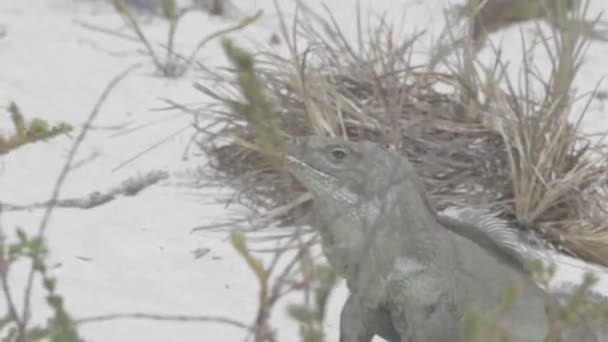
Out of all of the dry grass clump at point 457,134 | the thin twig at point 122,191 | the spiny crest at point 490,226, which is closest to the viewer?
the spiny crest at point 490,226

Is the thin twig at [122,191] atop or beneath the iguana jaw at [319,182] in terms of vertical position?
beneath

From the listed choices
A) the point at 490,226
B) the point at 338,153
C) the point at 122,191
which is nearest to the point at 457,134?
the point at 122,191

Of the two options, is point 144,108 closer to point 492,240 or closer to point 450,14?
point 450,14

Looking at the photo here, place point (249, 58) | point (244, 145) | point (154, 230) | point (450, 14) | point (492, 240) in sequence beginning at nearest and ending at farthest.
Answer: point (249, 58) → point (492, 240) → point (154, 230) → point (244, 145) → point (450, 14)

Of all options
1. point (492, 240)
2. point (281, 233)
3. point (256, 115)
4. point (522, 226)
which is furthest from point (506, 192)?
point (256, 115)

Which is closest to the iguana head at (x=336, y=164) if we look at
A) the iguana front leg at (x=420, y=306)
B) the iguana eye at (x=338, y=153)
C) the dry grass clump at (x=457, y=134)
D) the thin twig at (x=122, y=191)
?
the iguana eye at (x=338, y=153)

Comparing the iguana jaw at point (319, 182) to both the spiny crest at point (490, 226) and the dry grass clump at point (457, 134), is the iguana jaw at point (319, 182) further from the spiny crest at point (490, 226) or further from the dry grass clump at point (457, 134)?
the dry grass clump at point (457, 134)

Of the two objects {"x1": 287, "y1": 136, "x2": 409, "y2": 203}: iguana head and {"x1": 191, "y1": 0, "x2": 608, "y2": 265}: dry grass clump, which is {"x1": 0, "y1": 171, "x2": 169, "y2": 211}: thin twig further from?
{"x1": 287, "y1": 136, "x2": 409, "y2": 203}: iguana head
